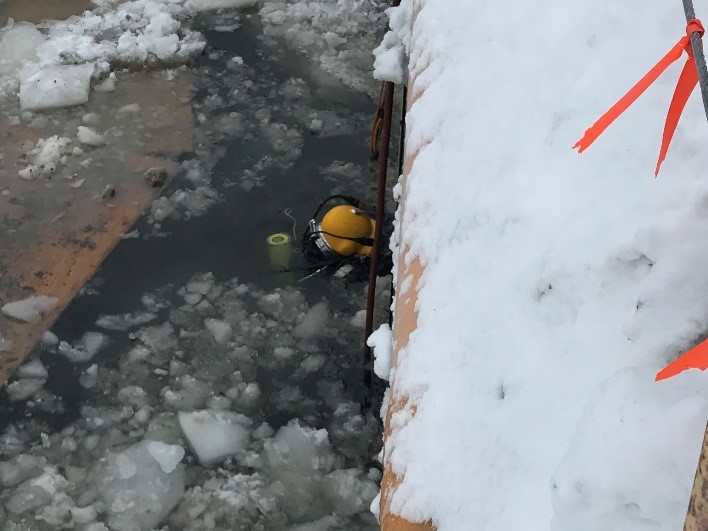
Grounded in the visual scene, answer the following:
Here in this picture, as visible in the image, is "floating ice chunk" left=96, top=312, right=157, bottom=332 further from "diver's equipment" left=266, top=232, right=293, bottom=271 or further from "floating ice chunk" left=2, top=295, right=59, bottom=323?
"diver's equipment" left=266, top=232, right=293, bottom=271

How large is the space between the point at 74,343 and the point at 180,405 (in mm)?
521

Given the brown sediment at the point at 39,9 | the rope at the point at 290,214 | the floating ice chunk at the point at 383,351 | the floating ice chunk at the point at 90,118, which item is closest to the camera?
the floating ice chunk at the point at 383,351

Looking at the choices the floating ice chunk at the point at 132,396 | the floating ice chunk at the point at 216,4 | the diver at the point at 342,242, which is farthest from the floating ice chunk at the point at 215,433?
the floating ice chunk at the point at 216,4

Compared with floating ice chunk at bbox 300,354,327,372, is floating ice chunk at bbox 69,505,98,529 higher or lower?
lower

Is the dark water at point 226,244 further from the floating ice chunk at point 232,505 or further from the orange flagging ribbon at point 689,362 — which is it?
the orange flagging ribbon at point 689,362

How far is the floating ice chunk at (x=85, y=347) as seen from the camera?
256 cm

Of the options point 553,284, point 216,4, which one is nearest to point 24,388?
point 553,284

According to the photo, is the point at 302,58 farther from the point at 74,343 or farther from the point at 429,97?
the point at 429,97

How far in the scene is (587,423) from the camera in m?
0.93

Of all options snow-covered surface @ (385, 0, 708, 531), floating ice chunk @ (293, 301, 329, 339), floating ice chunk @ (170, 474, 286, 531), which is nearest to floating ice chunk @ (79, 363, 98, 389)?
floating ice chunk @ (170, 474, 286, 531)

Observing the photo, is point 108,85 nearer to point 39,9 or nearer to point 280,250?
point 39,9

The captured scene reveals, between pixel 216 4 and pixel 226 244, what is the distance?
2025mm

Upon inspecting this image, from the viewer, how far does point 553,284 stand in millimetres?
1178

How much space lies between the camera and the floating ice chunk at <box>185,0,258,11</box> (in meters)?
4.28
